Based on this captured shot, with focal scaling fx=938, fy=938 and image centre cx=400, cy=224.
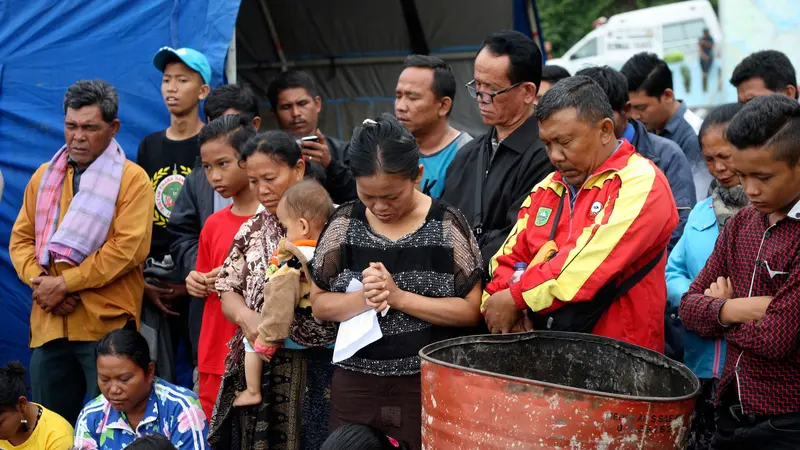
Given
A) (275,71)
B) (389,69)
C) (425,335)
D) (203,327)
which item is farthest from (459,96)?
(425,335)

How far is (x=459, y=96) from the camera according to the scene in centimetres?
923

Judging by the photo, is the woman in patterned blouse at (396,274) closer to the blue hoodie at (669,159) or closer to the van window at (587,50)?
the blue hoodie at (669,159)

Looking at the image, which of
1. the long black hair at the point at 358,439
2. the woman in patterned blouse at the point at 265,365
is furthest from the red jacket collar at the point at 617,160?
the woman in patterned blouse at the point at 265,365

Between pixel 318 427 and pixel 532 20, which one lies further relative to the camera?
pixel 532 20

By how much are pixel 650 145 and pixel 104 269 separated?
2947 mm

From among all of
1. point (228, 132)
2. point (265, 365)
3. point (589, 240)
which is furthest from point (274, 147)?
point (589, 240)

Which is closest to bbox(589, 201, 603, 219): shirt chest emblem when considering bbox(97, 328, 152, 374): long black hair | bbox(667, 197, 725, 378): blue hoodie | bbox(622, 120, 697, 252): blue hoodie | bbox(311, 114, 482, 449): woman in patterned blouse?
bbox(311, 114, 482, 449): woman in patterned blouse

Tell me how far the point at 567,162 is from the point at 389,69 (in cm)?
636

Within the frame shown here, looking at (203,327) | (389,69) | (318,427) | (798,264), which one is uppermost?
(389,69)

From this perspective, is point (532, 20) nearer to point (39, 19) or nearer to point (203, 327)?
point (39, 19)

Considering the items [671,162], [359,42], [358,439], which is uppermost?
[359,42]

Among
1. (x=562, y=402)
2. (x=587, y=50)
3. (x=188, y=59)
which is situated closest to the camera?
(x=562, y=402)

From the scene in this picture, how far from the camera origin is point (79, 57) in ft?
20.8

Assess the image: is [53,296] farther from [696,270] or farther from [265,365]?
[696,270]
